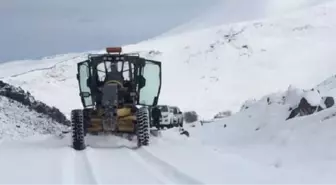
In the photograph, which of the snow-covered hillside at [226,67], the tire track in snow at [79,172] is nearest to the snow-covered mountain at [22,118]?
the tire track in snow at [79,172]

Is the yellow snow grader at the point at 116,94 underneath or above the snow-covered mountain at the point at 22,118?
above

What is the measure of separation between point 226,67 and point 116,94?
163 m

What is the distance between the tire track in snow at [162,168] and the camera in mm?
9875

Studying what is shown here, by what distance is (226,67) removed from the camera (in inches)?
7008

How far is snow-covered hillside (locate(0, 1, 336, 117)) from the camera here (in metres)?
148

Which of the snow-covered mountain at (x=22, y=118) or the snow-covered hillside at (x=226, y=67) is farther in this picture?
the snow-covered hillside at (x=226, y=67)

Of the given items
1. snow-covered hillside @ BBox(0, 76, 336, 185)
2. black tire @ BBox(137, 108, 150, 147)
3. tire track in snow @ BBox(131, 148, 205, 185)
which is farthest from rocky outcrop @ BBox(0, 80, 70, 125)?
tire track in snow @ BBox(131, 148, 205, 185)

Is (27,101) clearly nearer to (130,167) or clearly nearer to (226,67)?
(130,167)

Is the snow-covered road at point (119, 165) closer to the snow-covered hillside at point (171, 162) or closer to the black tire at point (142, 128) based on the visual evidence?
the snow-covered hillside at point (171, 162)

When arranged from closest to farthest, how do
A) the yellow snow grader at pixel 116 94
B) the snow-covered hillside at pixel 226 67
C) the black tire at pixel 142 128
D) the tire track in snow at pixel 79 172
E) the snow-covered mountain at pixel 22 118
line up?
the tire track in snow at pixel 79 172, the black tire at pixel 142 128, the yellow snow grader at pixel 116 94, the snow-covered mountain at pixel 22 118, the snow-covered hillside at pixel 226 67

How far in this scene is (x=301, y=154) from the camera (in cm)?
1590

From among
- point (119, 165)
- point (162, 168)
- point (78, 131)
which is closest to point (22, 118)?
point (78, 131)

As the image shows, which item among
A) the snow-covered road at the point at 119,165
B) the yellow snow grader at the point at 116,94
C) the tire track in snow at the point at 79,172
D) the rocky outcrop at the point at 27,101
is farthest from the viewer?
the rocky outcrop at the point at 27,101

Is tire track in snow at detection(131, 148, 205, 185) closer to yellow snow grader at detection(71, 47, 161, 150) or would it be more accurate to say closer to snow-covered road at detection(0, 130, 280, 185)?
snow-covered road at detection(0, 130, 280, 185)
